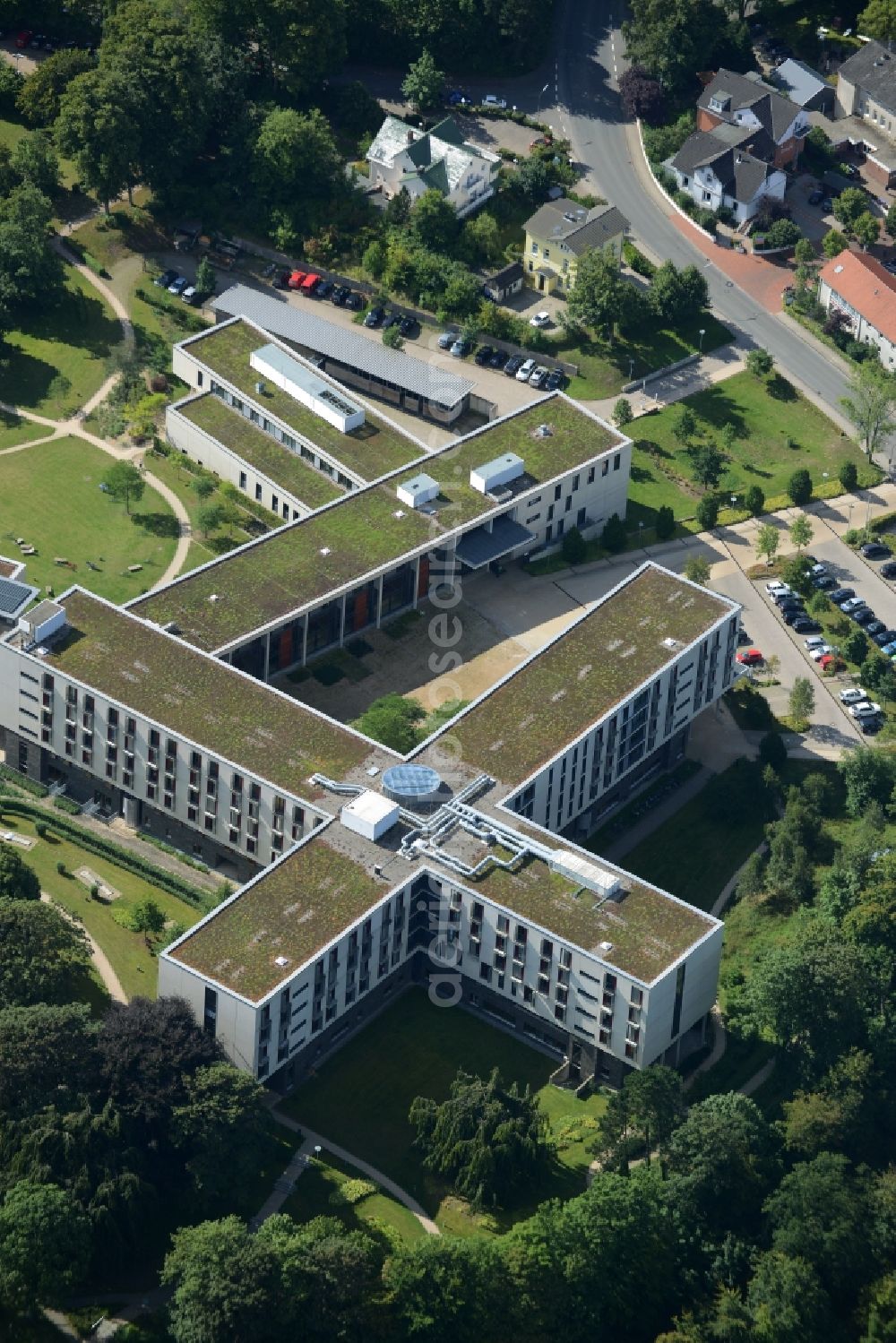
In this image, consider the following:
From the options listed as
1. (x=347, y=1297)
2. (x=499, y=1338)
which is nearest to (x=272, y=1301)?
(x=347, y=1297)

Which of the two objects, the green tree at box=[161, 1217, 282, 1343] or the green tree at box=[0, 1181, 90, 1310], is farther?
the green tree at box=[0, 1181, 90, 1310]

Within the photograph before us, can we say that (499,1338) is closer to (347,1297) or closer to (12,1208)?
(347,1297)

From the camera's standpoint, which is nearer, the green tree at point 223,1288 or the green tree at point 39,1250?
the green tree at point 223,1288
